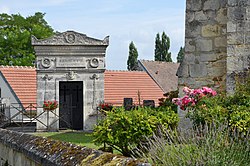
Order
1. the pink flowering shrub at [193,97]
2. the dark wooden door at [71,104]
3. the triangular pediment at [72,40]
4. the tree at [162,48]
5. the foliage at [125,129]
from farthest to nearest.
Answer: the tree at [162,48] → the dark wooden door at [71,104] → the triangular pediment at [72,40] → the pink flowering shrub at [193,97] → the foliage at [125,129]

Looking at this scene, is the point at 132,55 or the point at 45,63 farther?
the point at 132,55

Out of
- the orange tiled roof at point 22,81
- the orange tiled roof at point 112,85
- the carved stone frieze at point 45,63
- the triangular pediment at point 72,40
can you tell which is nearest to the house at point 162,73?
the orange tiled roof at point 112,85

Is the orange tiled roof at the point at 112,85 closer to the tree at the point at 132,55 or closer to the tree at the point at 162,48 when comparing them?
the tree at the point at 132,55

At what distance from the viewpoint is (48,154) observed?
535cm

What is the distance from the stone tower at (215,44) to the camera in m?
9.66

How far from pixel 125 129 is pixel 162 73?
3368cm

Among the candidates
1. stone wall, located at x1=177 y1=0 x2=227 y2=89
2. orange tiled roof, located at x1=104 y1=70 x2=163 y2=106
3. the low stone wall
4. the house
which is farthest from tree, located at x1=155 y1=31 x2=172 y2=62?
the low stone wall

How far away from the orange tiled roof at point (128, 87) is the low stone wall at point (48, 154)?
71.7ft

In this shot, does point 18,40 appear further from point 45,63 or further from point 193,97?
point 193,97

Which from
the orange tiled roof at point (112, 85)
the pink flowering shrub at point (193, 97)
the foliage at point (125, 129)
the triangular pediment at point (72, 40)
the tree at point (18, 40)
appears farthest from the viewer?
the tree at point (18, 40)

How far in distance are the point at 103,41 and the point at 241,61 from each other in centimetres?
1033

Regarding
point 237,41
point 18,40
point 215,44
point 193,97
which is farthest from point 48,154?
point 18,40

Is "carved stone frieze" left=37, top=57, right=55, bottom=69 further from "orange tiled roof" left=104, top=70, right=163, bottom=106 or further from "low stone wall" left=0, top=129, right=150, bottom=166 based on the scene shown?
"low stone wall" left=0, top=129, right=150, bottom=166

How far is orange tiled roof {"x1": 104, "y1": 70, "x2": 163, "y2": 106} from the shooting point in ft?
99.7
